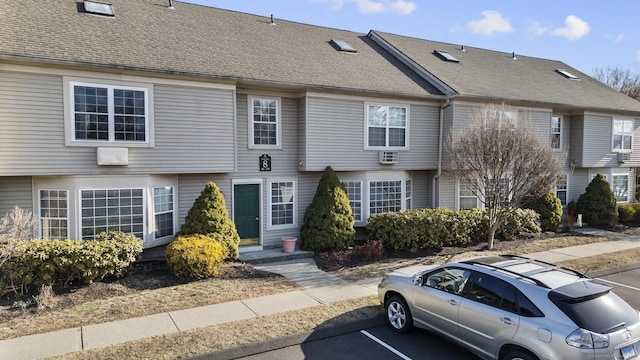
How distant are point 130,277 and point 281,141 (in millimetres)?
6712

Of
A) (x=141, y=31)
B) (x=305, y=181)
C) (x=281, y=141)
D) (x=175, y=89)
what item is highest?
(x=141, y=31)

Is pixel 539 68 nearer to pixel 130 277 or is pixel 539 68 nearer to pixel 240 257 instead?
pixel 240 257

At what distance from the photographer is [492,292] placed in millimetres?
6215

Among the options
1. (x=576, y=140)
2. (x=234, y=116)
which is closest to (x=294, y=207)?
(x=234, y=116)

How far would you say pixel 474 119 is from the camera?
49.5 ft

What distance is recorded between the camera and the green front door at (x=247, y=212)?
14289 mm

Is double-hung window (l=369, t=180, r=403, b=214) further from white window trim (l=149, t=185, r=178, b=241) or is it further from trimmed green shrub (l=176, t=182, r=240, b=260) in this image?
white window trim (l=149, t=185, r=178, b=241)

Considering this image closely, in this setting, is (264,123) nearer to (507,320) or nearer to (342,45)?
(342,45)

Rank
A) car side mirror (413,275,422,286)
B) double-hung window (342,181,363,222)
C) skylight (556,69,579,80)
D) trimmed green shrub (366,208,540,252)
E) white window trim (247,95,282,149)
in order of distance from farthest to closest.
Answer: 1. skylight (556,69,579,80)
2. double-hung window (342,181,363,222)
3. white window trim (247,95,282,149)
4. trimmed green shrub (366,208,540,252)
5. car side mirror (413,275,422,286)

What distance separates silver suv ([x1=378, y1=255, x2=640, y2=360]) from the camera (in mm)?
5238

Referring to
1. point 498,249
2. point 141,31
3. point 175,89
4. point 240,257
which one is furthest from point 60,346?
point 498,249

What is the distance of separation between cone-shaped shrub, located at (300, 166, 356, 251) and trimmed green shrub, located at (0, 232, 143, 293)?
230 inches

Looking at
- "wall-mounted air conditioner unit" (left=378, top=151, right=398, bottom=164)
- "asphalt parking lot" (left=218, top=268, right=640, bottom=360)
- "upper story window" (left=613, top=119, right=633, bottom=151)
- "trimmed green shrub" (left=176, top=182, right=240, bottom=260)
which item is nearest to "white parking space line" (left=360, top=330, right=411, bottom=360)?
"asphalt parking lot" (left=218, top=268, right=640, bottom=360)

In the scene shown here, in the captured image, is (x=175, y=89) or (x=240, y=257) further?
Result: (x=240, y=257)
